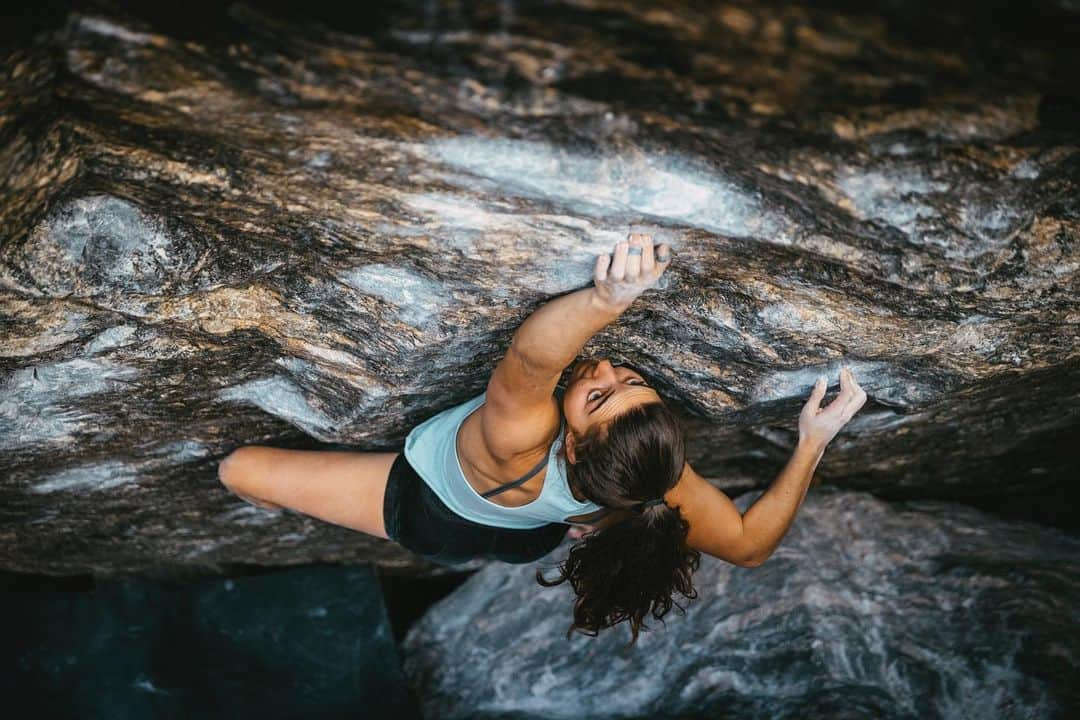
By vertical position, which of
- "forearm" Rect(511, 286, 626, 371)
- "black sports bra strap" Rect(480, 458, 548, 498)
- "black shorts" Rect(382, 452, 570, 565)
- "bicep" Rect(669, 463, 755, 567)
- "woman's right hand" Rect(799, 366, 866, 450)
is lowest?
"black shorts" Rect(382, 452, 570, 565)

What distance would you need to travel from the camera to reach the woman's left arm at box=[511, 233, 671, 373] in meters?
2.15

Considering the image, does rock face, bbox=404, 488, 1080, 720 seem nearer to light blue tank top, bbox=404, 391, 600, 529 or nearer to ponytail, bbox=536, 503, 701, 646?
ponytail, bbox=536, 503, 701, 646

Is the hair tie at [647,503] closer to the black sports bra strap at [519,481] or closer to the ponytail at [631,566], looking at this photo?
the ponytail at [631,566]

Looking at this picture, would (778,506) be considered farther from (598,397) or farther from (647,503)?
(598,397)

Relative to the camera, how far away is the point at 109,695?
3.92 metres

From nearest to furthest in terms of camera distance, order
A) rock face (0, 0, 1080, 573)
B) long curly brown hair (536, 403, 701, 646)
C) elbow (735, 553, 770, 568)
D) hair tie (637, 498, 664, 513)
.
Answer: rock face (0, 0, 1080, 573)
long curly brown hair (536, 403, 701, 646)
hair tie (637, 498, 664, 513)
elbow (735, 553, 770, 568)

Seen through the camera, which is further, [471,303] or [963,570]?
[963,570]

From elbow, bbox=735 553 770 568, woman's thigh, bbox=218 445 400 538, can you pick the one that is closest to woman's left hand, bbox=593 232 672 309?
woman's thigh, bbox=218 445 400 538

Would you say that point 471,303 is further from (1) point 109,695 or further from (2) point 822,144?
(1) point 109,695

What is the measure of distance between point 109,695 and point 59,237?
113 inches

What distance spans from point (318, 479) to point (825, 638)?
245cm

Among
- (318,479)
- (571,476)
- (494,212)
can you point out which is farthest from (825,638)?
(494,212)

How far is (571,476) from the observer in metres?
2.81

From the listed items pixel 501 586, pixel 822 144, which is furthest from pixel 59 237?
pixel 501 586
